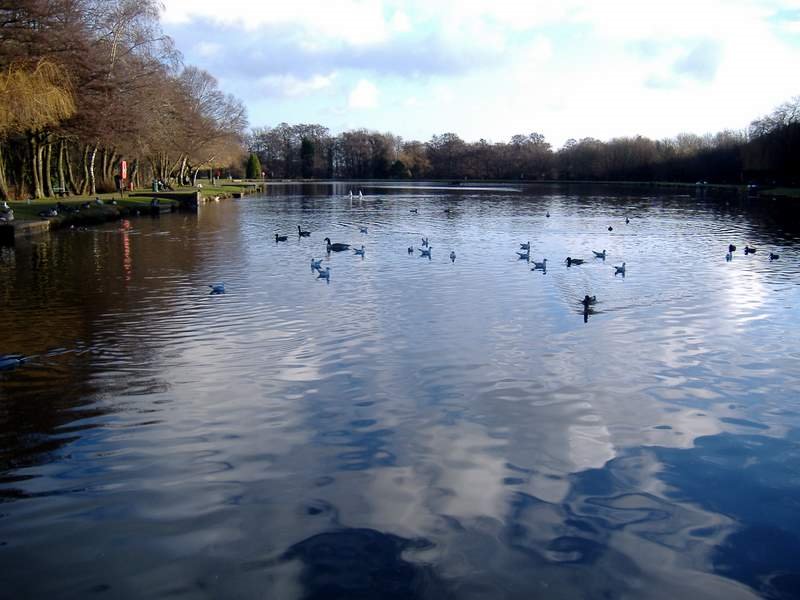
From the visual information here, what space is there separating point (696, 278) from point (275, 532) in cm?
1618

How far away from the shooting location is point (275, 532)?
19.5 ft

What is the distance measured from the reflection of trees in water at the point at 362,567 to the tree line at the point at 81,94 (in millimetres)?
28697

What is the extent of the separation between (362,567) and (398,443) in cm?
232

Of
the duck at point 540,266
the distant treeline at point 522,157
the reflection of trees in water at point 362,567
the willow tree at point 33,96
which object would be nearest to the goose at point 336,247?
the duck at point 540,266

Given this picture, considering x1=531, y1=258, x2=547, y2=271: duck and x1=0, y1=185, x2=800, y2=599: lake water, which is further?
x1=531, y1=258, x2=547, y2=271: duck

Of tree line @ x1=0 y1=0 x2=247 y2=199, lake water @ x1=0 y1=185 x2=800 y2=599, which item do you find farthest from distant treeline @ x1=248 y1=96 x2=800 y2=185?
lake water @ x1=0 y1=185 x2=800 y2=599

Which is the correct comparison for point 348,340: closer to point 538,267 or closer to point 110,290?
point 110,290

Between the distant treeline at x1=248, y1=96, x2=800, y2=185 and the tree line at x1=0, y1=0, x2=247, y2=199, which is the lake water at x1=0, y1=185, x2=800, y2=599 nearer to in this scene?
the tree line at x1=0, y1=0, x2=247, y2=199

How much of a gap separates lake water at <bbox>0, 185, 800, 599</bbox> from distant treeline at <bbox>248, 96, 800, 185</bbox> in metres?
83.4

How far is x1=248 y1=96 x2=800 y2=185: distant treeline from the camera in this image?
102 meters

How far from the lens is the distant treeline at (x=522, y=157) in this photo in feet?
336

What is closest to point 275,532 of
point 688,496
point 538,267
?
point 688,496

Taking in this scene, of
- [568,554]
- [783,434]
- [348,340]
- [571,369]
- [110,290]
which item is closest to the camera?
[568,554]

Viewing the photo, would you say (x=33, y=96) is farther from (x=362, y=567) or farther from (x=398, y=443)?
→ (x=362, y=567)
